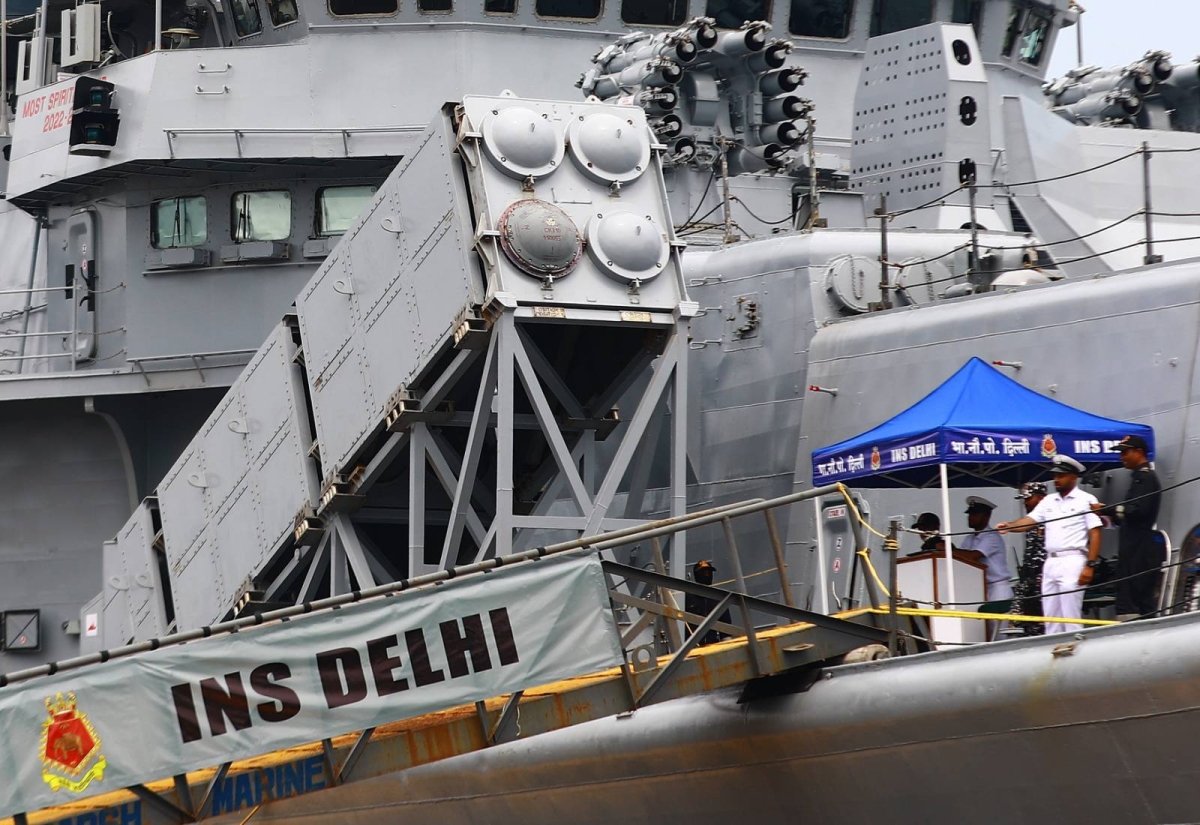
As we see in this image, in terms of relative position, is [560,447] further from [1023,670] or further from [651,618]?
[1023,670]

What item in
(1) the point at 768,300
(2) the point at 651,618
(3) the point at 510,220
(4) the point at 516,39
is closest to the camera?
(2) the point at 651,618

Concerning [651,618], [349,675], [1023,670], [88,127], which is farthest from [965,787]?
[88,127]

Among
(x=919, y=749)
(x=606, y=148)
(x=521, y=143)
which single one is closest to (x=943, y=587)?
(x=919, y=749)

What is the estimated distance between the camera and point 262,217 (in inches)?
765

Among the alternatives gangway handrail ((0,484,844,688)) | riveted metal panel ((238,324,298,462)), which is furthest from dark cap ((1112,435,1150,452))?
riveted metal panel ((238,324,298,462))

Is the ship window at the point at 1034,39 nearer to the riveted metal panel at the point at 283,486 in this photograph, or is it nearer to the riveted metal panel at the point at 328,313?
the riveted metal panel at the point at 328,313

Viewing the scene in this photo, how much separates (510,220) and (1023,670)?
5091 millimetres

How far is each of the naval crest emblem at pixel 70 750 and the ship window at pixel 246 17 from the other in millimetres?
11264

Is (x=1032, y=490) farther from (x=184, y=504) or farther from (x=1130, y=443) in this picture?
(x=184, y=504)

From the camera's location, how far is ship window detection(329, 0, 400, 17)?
19.2 m

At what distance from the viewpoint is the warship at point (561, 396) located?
1012 centimetres

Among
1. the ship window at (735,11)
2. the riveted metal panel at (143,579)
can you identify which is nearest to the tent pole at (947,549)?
the riveted metal panel at (143,579)

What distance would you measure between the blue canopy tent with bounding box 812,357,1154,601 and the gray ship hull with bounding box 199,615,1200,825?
1.10 meters

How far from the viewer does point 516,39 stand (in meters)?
19.2
